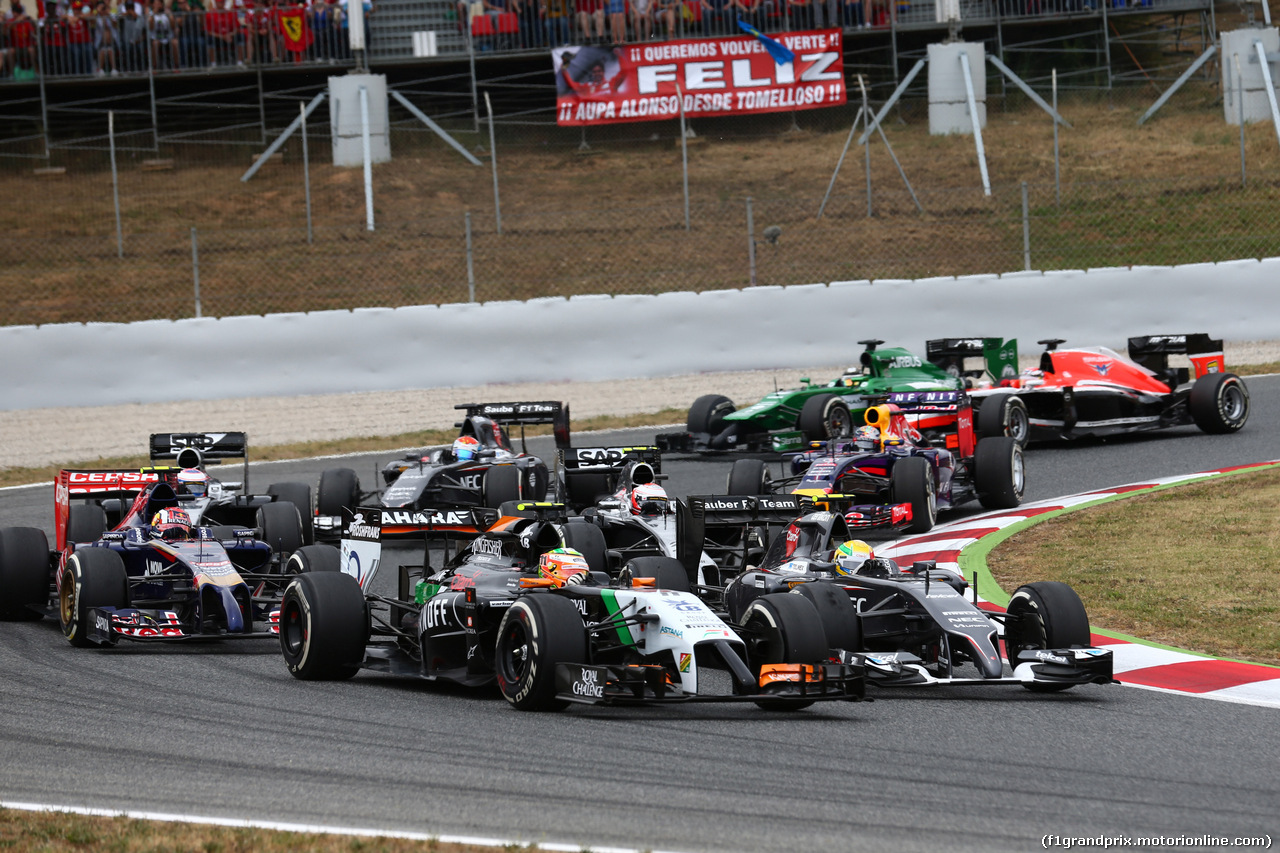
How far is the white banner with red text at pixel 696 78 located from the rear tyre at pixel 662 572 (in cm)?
2545

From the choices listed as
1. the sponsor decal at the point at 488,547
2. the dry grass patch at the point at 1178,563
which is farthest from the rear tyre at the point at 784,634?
the dry grass patch at the point at 1178,563

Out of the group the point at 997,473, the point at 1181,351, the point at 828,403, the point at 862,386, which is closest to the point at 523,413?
the point at 828,403

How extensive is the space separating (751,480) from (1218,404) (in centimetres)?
764

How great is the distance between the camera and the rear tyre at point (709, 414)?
2061 centimetres

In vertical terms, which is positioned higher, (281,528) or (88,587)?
(281,528)

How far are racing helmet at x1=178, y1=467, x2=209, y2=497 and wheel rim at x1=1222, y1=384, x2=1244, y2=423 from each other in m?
12.8

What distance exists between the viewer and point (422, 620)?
9.85 meters

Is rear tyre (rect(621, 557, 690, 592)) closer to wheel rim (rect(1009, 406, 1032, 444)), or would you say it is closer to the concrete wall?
wheel rim (rect(1009, 406, 1032, 444))

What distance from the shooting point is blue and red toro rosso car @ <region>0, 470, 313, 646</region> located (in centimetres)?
1123

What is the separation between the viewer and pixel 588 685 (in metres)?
8.35

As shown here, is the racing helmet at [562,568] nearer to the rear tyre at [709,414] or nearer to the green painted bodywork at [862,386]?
the green painted bodywork at [862,386]

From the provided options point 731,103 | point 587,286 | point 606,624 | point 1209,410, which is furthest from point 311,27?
point 606,624

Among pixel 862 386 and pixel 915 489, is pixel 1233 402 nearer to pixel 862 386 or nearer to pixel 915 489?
pixel 862 386

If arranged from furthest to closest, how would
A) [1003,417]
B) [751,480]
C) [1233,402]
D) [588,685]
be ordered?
[1233,402] → [1003,417] → [751,480] → [588,685]
